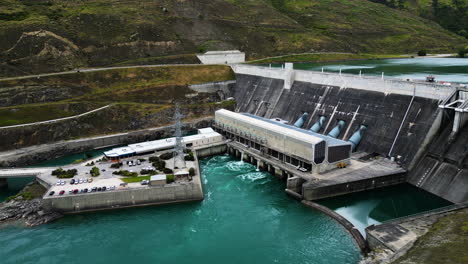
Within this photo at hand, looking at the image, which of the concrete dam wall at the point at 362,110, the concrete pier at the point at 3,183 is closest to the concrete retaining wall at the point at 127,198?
the concrete pier at the point at 3,183

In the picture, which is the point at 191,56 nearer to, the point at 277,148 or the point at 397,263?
the point at 277,148

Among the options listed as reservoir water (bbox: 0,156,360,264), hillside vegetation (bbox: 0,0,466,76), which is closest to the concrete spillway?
reservoir water (bbox: 0,156,360,264)

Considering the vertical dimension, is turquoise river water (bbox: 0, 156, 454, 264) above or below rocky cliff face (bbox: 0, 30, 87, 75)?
below

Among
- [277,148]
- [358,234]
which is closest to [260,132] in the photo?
[277,148]

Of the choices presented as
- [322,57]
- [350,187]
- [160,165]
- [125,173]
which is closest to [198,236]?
[160,165]

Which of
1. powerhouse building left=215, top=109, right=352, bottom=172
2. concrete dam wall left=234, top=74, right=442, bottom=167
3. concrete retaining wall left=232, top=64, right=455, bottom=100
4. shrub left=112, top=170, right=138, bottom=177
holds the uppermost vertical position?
concrete retaining wall left=232, top=64, right=455, bottom=100

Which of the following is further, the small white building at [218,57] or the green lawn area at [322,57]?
the green lawn area at [322,57]

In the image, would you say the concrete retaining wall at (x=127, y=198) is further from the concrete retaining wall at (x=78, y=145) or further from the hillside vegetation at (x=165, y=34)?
the hillside vegetation at (x=165, y=34)

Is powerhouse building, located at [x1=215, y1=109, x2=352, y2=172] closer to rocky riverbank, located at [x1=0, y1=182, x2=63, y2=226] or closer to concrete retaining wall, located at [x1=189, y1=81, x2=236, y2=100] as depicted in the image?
concrete retaining wall, located at [x1=189, y1=81, x2=236, y2=100]
